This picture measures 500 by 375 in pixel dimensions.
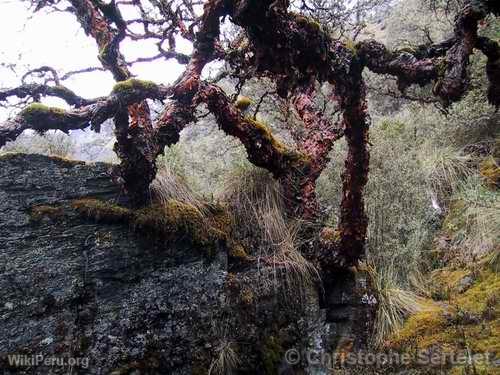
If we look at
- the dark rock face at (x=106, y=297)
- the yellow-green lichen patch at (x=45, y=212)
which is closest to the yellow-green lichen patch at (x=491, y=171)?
the dark rock face at (x=106, y=297)

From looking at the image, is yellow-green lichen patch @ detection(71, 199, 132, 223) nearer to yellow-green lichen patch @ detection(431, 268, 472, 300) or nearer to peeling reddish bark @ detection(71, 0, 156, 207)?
peeling reddish bark @ detection(71, 0, 156, 207)

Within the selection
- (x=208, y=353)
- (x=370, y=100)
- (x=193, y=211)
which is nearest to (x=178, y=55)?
(x=193, y=211)

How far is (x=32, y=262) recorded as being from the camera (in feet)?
10.5

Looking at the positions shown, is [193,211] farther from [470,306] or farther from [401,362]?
[470,306]

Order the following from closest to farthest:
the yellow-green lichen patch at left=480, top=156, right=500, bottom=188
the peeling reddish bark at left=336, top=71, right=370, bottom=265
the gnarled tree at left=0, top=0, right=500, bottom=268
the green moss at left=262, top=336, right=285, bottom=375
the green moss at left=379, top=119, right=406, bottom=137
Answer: the gnarled tree at left=0, top=0, right=500, bottom=268
the peeling reddish bark at left=336, top=71, right=370, bottom=265
the green moss at left=262, top=336, right=285, bottom=375
the yellow-green lichen patch at left=480, top=156, right=500, bottom=188
the green moss at left=379, top=119, right=406, bottom=137

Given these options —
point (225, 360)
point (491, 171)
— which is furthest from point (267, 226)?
point (491, 171)

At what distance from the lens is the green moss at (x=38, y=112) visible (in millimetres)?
3291

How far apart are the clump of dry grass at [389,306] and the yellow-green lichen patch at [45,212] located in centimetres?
332

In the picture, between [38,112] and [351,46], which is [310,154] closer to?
[351,46]

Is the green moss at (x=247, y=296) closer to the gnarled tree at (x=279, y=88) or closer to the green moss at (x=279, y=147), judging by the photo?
the gnarled tree at (x=279, y=88)

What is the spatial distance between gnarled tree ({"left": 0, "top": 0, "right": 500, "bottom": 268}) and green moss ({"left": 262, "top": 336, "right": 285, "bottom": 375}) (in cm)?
99

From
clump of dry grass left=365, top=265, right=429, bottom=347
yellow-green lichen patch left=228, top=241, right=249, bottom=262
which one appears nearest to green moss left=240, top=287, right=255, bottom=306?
yellow-green lichen patch left=228, top=241, right=249, bottom=262

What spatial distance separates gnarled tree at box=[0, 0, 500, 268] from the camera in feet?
9.20

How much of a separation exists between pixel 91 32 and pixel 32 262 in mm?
3230
